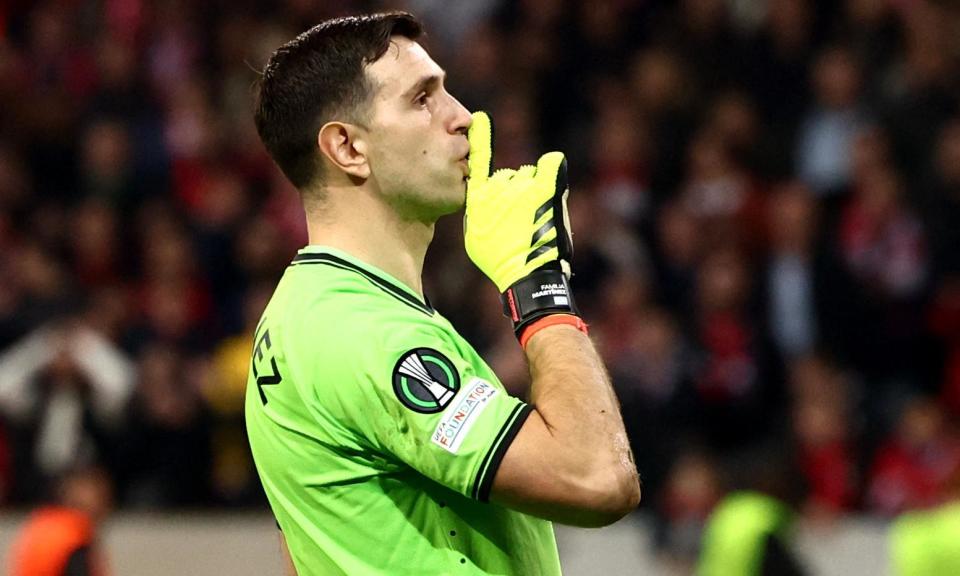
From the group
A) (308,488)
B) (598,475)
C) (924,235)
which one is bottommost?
(308,488)

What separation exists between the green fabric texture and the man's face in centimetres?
238

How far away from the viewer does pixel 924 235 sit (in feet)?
26.0

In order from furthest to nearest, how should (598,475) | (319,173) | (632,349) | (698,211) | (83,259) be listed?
1. (83,259)
2. (698,211)
3. (632,349)
4. (319,173)
5. (598,475)

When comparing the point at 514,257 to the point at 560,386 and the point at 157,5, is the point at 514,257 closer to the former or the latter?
the point at 560,386

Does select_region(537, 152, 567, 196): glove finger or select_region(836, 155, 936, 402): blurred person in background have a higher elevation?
select_region(836, 155, 936, 402): blurred person in background

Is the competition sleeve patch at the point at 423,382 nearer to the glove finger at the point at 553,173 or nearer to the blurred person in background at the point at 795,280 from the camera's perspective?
the glove finger at the point at 553,173

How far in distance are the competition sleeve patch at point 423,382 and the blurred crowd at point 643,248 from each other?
433cm

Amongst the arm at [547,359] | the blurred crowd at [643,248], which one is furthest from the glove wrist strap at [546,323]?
the blurred crowd at [643,248]

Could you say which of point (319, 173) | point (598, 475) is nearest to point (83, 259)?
point (319, 173)

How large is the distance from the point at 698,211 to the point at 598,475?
6.23 metres

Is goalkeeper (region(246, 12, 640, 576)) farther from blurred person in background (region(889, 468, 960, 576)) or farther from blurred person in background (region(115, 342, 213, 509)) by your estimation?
blurred person in background (region(115, 342, 213, 509))

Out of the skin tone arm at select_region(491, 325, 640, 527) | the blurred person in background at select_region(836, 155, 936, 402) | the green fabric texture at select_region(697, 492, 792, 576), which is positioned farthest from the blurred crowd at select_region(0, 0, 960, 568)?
the skin tone arm at select_region(491, 325, 640, 527)

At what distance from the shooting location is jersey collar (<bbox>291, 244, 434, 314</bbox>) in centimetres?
277

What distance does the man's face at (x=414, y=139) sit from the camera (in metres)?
2.82
